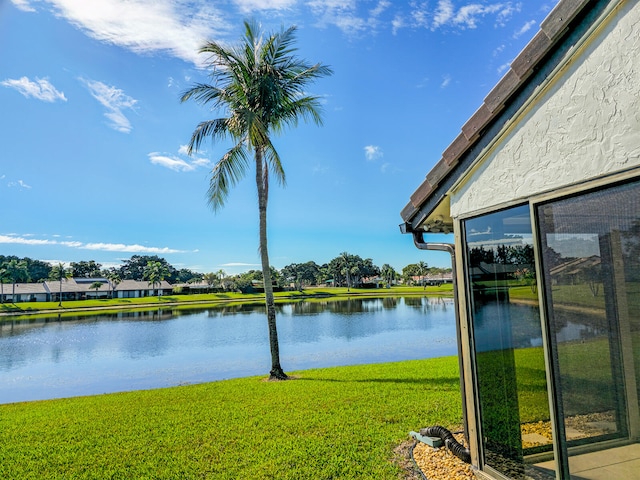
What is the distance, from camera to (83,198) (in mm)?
36656

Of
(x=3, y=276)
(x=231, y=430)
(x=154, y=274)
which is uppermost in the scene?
(x=3, y=276)

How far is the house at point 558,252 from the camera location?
75.1 inches

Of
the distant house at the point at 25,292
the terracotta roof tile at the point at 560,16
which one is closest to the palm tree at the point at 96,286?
the distant house at the point at 25,292

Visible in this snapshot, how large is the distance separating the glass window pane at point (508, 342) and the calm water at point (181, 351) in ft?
29.5

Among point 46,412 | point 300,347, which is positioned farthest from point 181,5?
point 300,347

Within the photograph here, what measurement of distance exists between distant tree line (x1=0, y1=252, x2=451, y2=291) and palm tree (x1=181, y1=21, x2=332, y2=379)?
62.0 meters

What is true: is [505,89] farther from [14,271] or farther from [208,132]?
[14,271]

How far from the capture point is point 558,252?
2229 millimetres

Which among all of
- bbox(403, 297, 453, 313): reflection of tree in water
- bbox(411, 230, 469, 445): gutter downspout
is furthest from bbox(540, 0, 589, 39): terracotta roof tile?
bbox(403, 297, 453, 313): reflection of tree in water

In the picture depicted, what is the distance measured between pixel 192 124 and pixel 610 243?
29.9 ft

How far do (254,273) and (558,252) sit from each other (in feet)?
262

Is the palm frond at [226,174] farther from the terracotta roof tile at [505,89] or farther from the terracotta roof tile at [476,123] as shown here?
the terracotta roof tile at [476,123]

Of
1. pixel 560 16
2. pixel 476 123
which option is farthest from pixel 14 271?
pixel 560 16

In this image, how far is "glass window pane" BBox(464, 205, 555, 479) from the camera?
95.4 inches
